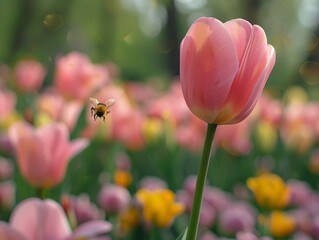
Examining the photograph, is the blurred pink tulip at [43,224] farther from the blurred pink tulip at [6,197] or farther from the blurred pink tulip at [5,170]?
the blurred pink tulip at [5,170]

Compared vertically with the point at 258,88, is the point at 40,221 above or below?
below

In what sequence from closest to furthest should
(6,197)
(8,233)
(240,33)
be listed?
(8,233)
(240,33)
(6,197)

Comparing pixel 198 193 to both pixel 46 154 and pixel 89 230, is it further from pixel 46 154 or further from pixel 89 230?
pixel 46 154

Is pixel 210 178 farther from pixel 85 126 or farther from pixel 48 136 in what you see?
pixel 48 136

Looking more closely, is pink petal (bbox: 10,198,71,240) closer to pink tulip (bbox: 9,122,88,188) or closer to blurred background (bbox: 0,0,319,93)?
pink tulip (bbox: 9,122,88,188)

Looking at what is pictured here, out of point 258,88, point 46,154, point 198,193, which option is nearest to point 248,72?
point 258,88

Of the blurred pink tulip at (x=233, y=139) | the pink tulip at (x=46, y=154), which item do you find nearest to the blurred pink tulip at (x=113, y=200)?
the pink tulip at (x=46, y=154)
